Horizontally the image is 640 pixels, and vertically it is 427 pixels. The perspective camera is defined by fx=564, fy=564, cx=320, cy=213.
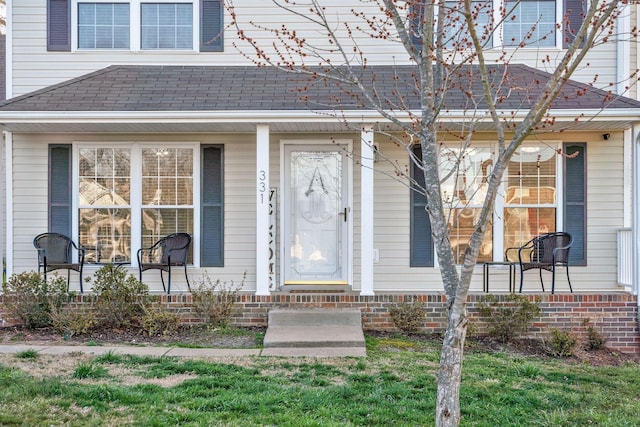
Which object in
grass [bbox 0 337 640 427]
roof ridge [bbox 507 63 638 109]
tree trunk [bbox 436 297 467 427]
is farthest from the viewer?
roof ridge [bbox 507 63 638 109]

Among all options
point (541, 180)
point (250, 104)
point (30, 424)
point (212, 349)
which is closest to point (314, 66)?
point (250, 104)

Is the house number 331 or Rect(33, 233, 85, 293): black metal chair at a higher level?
the house number 331

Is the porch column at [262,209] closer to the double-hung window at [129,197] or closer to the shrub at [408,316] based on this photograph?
the double-hung window at [129,197]

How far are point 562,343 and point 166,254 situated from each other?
529 centimetres

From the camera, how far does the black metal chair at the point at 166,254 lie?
25.5ft

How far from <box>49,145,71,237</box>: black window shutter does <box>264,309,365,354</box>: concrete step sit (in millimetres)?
3533

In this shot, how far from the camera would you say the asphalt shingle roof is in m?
7.37

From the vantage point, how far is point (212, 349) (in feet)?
20.1

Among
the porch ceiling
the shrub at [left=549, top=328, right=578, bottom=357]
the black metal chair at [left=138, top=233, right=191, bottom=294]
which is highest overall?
the porch ceiling

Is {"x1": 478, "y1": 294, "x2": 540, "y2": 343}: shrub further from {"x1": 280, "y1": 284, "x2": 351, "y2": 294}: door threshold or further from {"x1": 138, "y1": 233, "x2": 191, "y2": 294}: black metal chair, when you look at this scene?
{"x1": 138, "y1": 233, "x2": 191, "y2": 294}: black metal chair

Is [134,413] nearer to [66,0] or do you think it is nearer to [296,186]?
[296,186]

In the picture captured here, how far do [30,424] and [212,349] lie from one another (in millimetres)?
2505

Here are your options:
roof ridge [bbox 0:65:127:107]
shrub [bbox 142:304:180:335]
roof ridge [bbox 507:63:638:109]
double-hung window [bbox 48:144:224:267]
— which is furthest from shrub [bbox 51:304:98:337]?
roof ridge [bbox 507:63:638:109]

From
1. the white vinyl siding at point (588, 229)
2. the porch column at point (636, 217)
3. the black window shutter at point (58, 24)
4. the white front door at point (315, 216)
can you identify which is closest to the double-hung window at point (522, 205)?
the white vinyl siding at point (588, 229)
